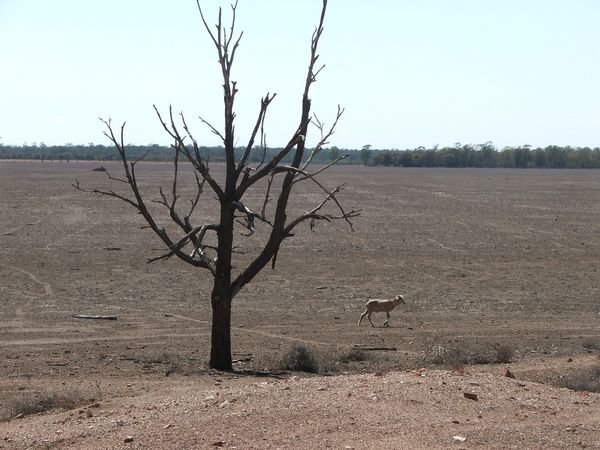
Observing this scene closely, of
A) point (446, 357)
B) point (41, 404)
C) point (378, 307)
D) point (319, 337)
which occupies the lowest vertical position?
point (319, 337)

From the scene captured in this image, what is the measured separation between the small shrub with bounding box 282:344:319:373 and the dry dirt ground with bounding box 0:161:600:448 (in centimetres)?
19

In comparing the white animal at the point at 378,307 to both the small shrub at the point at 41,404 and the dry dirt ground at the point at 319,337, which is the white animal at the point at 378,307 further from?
the small shrub at the point at 41,404

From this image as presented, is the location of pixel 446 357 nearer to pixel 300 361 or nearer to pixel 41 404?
pixel 300 361

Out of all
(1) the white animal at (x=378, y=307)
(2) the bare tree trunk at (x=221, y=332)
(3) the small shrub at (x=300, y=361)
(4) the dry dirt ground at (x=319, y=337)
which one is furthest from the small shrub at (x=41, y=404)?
(1) the white animal at (x=378, y=307)

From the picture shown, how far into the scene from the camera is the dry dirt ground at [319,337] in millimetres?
9828

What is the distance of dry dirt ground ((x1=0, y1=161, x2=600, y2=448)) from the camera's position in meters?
9.83

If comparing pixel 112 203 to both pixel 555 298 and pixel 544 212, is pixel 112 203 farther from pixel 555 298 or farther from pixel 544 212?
pixel 555 298

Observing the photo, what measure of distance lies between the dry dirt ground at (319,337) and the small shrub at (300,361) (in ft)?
0.64

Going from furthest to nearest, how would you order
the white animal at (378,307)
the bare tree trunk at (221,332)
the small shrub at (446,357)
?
1. the white animal at (378,307)
2. the bare tree trunk at (221,332)
3. the small shrub at (446,357)

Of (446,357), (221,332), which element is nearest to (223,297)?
(221,332)

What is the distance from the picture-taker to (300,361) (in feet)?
51.6

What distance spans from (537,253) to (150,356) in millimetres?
20847

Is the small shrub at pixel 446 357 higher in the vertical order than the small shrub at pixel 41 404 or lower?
lower

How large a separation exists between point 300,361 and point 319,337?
3.74m
